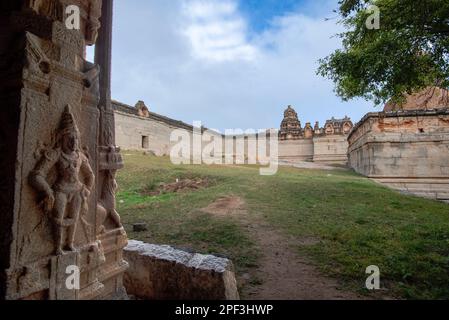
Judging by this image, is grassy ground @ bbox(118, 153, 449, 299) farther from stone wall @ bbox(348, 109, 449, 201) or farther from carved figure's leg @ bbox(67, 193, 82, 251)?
stone wall @ bbox(348, 109, 449, 201)

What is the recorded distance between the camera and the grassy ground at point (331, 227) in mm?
3652

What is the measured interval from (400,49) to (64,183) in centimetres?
520

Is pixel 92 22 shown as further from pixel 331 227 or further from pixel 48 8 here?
pixel 331 227

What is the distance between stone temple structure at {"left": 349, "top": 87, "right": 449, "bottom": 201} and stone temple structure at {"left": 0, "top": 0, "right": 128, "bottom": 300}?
42.0ft

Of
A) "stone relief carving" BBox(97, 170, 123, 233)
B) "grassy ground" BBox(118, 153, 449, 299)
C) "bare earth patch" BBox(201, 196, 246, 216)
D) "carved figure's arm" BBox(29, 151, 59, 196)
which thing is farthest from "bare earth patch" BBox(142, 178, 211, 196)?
"carved figure's arm" BBox(29, 151, 59, 196)

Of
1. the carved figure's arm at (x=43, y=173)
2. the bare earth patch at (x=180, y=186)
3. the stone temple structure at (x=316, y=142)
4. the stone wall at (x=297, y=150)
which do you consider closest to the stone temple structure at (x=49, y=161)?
the carved figure's arm at (x=43, y=173)

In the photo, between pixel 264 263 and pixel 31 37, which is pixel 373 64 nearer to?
pixel 264 263

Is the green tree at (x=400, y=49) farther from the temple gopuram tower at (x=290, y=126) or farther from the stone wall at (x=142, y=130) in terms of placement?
the temple gopuram tower at (x=290, y=126)

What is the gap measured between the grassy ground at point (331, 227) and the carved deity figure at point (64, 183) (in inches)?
89.1

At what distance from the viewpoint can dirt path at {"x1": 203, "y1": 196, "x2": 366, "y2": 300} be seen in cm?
310

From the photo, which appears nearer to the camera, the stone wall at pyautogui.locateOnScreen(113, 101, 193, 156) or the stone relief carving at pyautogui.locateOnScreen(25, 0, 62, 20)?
the stone relief carving at pyautogui.locateOnScreen(25, 0, 62, 20)

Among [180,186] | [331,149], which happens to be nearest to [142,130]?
[180,186]

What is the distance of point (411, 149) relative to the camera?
41.8 feet
